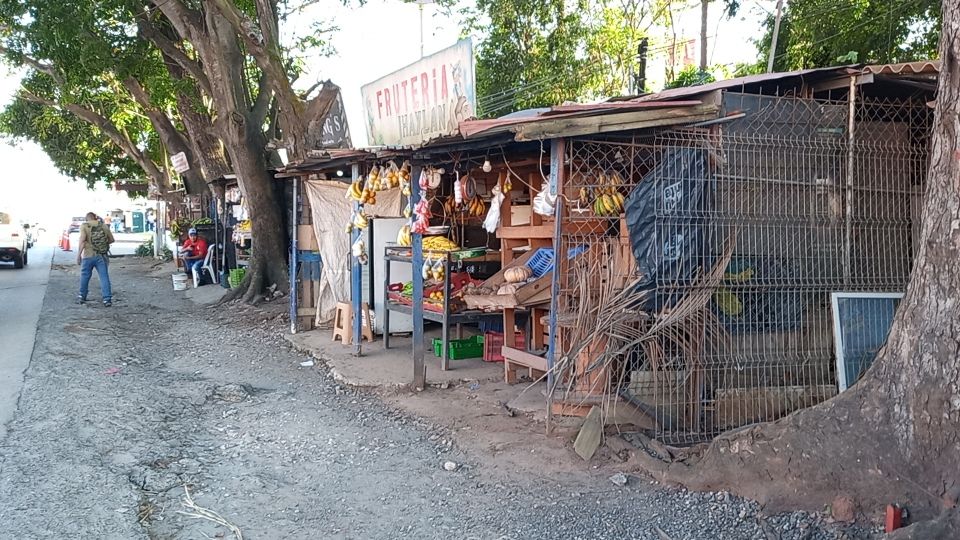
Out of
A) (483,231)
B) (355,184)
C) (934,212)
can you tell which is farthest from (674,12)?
(934,212)

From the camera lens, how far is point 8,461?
561 centimetres

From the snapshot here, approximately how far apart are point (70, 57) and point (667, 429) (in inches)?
534

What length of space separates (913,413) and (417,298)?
4897mm

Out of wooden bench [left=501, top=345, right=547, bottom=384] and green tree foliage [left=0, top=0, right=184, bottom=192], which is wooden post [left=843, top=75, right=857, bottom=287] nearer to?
wooden bench [left=501, top=345, right=547, bottom=384]

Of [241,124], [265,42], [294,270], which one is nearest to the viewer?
[294,270]

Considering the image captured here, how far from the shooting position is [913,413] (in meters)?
4.11

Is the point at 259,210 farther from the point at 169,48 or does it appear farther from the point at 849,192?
the point at 849,192

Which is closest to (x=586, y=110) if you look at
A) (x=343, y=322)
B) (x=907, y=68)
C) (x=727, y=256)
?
(x=727, y=256)

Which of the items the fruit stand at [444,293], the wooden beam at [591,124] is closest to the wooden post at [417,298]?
the fruit stand at [444,293]

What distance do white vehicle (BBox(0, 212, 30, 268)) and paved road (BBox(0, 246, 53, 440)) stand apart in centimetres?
32

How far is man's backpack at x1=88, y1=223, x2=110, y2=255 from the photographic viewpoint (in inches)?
550

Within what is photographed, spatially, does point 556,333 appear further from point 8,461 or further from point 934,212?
point 8,461

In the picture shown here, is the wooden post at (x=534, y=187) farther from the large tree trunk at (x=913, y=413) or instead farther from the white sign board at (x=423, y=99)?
the large tree trunk at (x=913, y=413)

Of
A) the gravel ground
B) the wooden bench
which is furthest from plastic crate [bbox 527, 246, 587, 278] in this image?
the gravel ground
